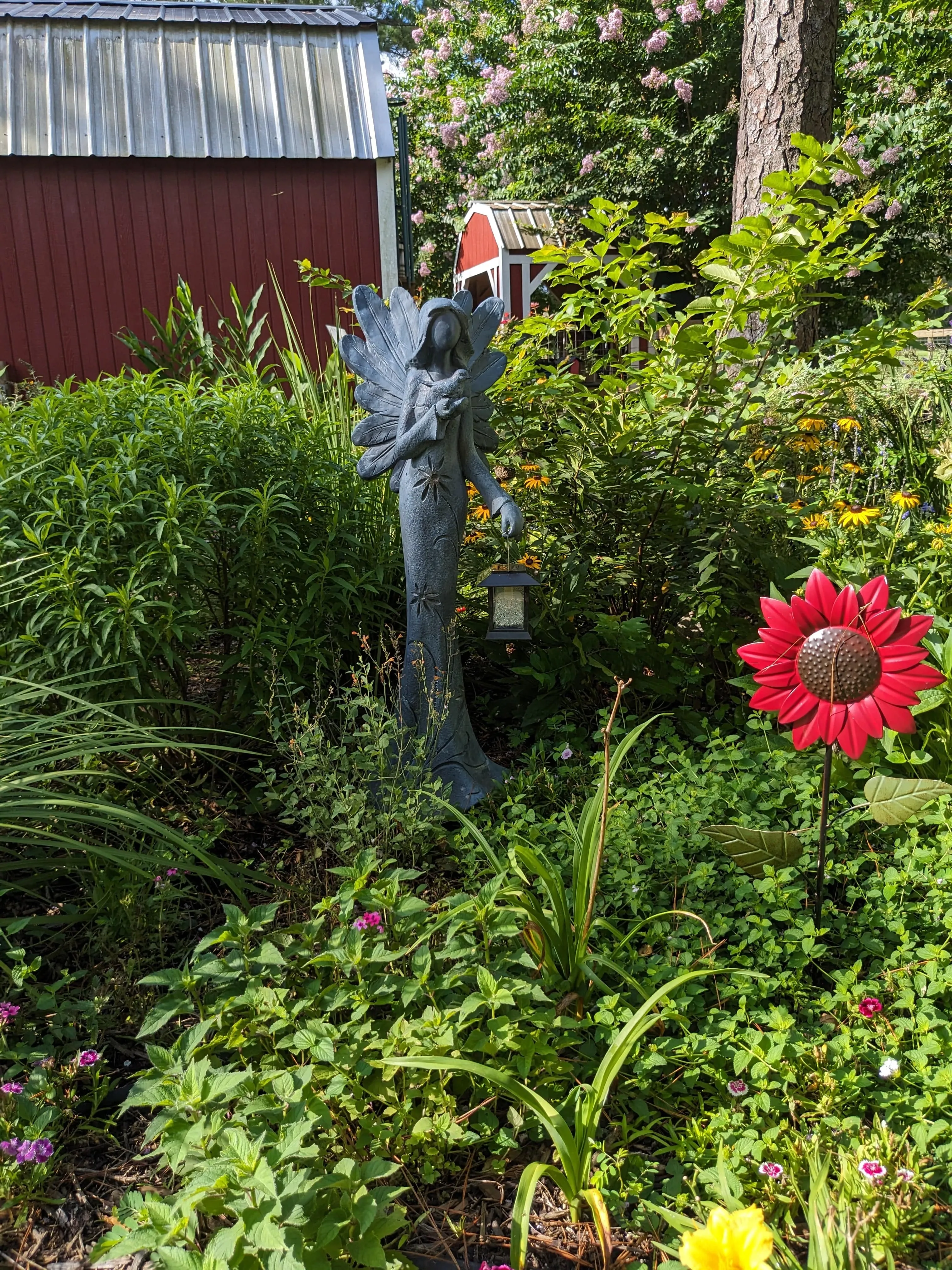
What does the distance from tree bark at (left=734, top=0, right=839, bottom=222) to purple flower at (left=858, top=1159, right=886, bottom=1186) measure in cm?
522

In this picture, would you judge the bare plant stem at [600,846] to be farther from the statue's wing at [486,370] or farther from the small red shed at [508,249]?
the small red shed at [508,249]

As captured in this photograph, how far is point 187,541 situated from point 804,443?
283 centimetres

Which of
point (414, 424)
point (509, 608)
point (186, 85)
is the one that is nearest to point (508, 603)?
point (509, 608)

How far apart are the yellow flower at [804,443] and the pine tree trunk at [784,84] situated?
1.50 metres

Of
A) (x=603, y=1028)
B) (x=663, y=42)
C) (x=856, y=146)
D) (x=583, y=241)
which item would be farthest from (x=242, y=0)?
(x=603, y=1028)

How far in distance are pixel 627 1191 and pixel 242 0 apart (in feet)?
68.6

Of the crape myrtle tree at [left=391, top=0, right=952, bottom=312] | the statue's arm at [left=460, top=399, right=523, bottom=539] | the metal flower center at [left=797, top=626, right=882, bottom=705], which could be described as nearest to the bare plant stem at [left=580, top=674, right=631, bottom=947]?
the metal flower center at [left=797, top=626, right=882, bottom=705]

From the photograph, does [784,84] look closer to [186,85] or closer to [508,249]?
[186,85]

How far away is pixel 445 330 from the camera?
8.69 feet

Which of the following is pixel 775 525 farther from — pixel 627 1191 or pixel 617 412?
pixel 627 1191

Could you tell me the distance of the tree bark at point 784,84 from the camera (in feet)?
16.9

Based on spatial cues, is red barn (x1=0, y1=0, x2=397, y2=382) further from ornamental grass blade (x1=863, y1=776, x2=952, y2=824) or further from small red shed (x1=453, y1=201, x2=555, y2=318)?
ornamental grass blade (x1=863, y1=776, x2=952, y2=824)

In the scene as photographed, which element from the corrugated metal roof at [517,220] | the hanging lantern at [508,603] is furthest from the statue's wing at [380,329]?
the corrugated metal roof at [517,220]

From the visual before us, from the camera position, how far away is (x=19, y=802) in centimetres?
201
